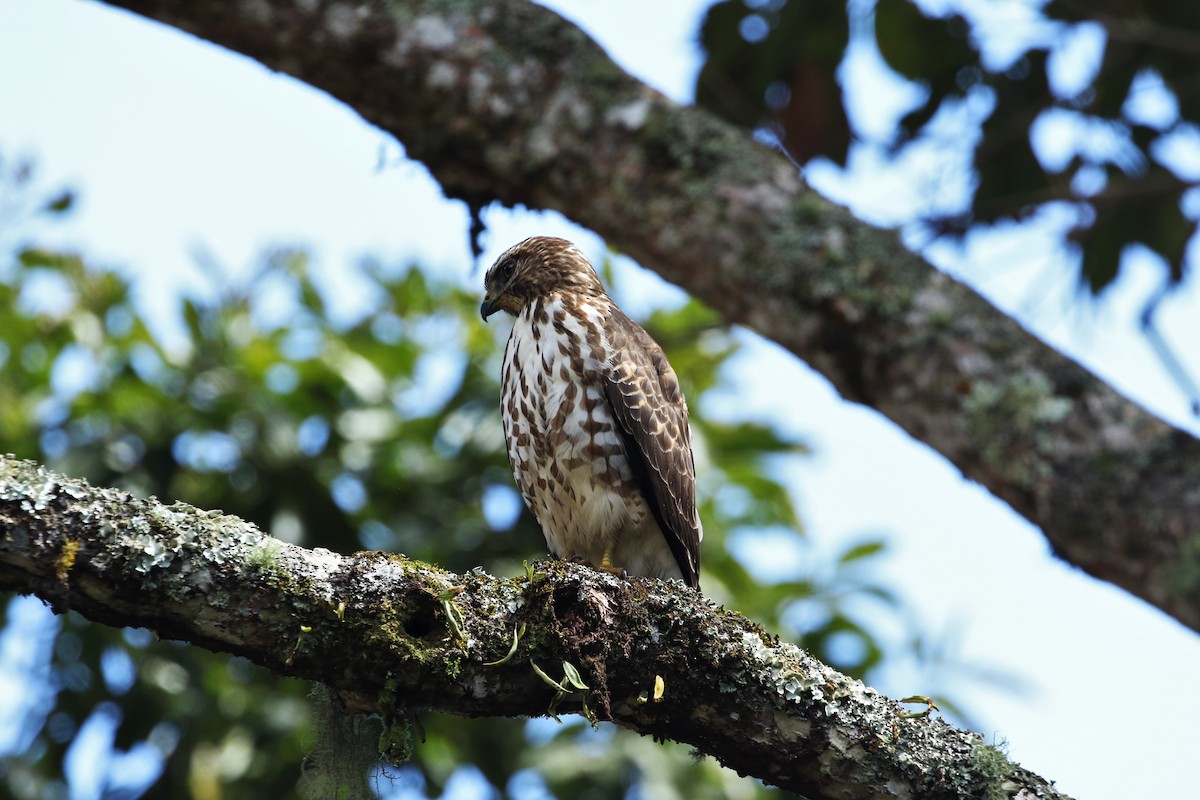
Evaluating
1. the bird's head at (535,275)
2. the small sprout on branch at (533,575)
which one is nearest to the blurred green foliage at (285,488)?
the bird's head at (535,275)

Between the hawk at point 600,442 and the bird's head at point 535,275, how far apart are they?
0.87 ft

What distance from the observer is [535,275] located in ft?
16.6

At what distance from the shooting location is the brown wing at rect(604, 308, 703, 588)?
14.3ft

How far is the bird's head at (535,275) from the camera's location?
5.00 meters

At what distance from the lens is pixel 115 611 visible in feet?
7.63

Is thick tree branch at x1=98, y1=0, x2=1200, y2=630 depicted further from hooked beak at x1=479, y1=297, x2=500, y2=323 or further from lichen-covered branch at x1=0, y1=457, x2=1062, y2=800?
lichen-covered branch at x1=0, y1=457, x2=1062, y2=800

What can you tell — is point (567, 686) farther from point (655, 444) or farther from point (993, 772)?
point (655, 444)

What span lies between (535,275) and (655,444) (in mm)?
1017

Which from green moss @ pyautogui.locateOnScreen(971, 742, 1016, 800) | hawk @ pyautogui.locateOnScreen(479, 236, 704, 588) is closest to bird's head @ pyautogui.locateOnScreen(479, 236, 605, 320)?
hawk @ pyautogui.locateOnScreen(479, 236, 704, 588)

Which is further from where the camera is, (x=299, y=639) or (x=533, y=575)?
(x=533, y=575)

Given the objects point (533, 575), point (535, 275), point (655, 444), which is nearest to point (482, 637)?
point (533, 575)

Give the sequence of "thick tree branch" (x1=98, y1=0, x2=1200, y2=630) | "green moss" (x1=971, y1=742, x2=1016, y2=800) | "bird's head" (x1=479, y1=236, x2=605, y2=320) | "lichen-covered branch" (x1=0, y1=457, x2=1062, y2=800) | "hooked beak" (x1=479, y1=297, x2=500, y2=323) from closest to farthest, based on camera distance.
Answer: "lichen-covered branch" (x1=0, y1=457, x2=1062, y2=800), "green moss" (x1=971, y1=742, x2=1016, y2=800), "thick tree branch" (x1=98, y1=0, x2=1200, y2=630), "bird's head" (x1=479, y1=236, x2=605, y2=320), "hooked beak" (x1=479, y1=297, x2=500, y2=323)

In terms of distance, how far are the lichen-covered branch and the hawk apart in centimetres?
137

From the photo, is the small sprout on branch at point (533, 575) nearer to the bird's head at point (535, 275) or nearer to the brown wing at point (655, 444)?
the brown wing at point (655, 444)
